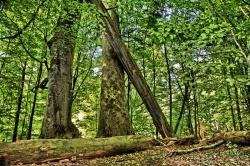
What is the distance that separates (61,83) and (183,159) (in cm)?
521

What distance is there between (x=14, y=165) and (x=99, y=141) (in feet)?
7.74

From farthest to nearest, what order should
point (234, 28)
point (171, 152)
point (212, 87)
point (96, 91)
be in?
1. point (96, 91)
2. point (212, 87)
3. point (171, 152)
4. point (234, 28)

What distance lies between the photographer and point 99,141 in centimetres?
836

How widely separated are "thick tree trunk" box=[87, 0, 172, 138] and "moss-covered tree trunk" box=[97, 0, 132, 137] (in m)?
0.37

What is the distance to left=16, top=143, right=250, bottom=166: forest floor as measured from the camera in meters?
6.48

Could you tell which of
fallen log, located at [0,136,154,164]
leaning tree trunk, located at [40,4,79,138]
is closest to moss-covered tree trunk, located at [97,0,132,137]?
leaning tree trunk, located at [40,4,79,138]

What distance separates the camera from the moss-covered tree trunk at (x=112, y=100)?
10.7 metres

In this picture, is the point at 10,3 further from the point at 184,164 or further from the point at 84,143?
the point at 184,164

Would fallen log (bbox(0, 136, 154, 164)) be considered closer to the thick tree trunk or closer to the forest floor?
the forest floor

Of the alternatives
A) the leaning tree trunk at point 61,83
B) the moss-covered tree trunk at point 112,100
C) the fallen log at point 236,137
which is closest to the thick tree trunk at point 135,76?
the moss-covered tree trunk at point 112,100

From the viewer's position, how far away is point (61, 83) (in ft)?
33.7

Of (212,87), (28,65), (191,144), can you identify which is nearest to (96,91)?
(28,65)

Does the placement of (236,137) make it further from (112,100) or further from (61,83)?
(61,83)

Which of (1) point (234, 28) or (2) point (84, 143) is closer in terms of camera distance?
(1) point (234, 28)
